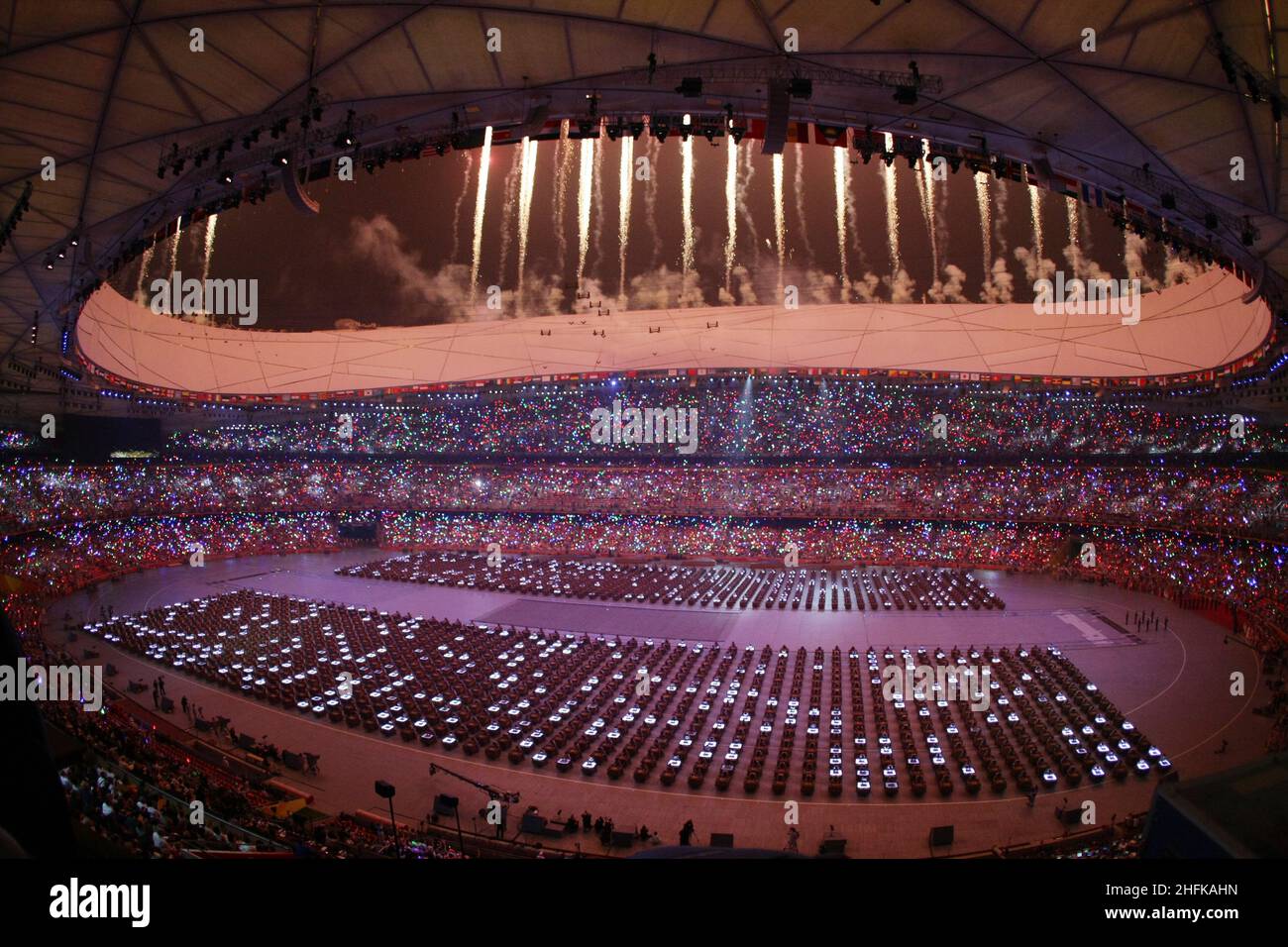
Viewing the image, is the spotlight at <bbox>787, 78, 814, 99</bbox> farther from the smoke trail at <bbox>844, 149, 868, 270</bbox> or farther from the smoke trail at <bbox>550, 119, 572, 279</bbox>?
the smoke trail at <bbox>550, 119, 572, 279</bbox>

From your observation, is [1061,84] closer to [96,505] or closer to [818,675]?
[818,675]

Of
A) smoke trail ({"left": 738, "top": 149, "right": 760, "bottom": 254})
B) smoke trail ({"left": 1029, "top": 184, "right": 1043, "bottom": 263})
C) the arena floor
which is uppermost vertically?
smoke trail ({"left": 738, "top": 149, "right": 760, "bottom": 254})

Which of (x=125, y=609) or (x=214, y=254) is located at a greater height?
(x=214, y=254)

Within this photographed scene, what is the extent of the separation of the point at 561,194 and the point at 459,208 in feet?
20.4

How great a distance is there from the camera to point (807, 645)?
26.0m

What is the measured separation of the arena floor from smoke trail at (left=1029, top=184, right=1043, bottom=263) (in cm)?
1927

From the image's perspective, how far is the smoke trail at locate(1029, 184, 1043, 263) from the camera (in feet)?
120

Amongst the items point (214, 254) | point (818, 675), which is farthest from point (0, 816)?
point (214, 254)

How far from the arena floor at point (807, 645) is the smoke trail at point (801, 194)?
21470mm

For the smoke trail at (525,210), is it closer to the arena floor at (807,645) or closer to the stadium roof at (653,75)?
the arena floor at (807,645)

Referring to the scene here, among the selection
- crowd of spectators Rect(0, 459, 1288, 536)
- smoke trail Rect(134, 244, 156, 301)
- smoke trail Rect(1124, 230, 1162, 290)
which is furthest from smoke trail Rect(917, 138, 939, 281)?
smoke trail Rect(134, 244, 156, 301)

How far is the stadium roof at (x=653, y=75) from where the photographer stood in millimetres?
9672

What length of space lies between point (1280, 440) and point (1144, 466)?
7559mm
